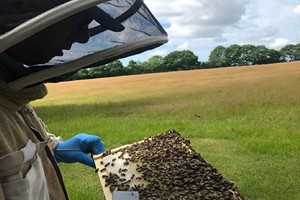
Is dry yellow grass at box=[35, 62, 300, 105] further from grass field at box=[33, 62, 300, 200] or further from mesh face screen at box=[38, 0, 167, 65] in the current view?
mesh face screen at box=[38, 0, 167, 65]

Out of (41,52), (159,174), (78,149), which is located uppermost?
(41,52)

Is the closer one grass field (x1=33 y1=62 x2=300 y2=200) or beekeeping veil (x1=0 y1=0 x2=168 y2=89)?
beekeeping veil (x1=0 y1=0 x2=168 y2=89)

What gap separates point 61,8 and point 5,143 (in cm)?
33

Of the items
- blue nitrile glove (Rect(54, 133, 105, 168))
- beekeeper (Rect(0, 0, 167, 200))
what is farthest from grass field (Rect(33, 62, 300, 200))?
beekeeper (Rect(0, 0, 167, 200))

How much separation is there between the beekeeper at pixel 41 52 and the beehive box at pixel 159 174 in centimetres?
87

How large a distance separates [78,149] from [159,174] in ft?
1.84

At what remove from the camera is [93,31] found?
1.23 metres

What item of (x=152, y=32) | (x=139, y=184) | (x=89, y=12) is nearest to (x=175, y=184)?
(x=139, y=184)

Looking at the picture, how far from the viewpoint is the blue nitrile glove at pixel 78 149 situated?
188 centimetres

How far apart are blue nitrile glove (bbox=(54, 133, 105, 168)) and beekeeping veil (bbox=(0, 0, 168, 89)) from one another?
29.5 inches

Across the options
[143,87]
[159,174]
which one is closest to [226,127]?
[159,174]

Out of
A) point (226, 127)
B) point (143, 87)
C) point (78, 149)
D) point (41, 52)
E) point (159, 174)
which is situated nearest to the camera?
point (41, 52)

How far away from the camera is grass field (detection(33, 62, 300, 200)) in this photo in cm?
448

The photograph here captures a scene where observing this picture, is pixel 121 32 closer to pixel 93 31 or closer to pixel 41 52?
pixel 93 31
